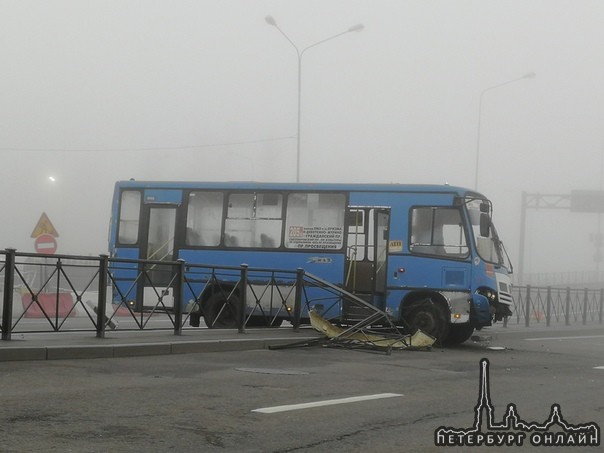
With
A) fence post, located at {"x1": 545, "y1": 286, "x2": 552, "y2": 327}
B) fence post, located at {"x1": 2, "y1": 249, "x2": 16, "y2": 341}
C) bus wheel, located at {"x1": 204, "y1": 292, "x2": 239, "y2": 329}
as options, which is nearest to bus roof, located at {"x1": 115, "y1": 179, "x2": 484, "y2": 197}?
bus wheel, located at {"x1": 204, "y1": 292, "x2": 239, "y2": 329}

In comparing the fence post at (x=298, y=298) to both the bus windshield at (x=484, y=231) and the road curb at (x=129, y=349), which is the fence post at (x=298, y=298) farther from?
the bus windshield at (x=484, y=231)

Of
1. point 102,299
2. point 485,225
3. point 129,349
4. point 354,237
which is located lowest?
point 129,349

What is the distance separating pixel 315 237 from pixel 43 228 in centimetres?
938

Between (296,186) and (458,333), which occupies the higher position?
(296,186)

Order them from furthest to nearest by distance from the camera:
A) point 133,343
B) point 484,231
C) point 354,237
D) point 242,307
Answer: point 354,237 < point 484,231 < point 242,307 < point 133,343

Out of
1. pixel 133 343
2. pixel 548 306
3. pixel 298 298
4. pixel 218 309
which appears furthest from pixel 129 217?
pixel 548 306

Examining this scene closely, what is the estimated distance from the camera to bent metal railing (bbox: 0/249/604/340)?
13.8 metres

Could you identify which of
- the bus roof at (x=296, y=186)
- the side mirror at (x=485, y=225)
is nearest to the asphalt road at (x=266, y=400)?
the side mirror at (x=485, y=225)

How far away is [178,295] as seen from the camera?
16484 mm

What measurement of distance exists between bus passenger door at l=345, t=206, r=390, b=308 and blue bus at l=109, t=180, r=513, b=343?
2 centimetres

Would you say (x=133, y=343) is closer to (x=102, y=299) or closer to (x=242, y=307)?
(x=102, y=299)

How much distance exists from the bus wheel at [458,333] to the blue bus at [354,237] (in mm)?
21

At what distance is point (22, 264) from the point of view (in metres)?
13.5

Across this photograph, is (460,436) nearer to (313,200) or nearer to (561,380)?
(561,380)
